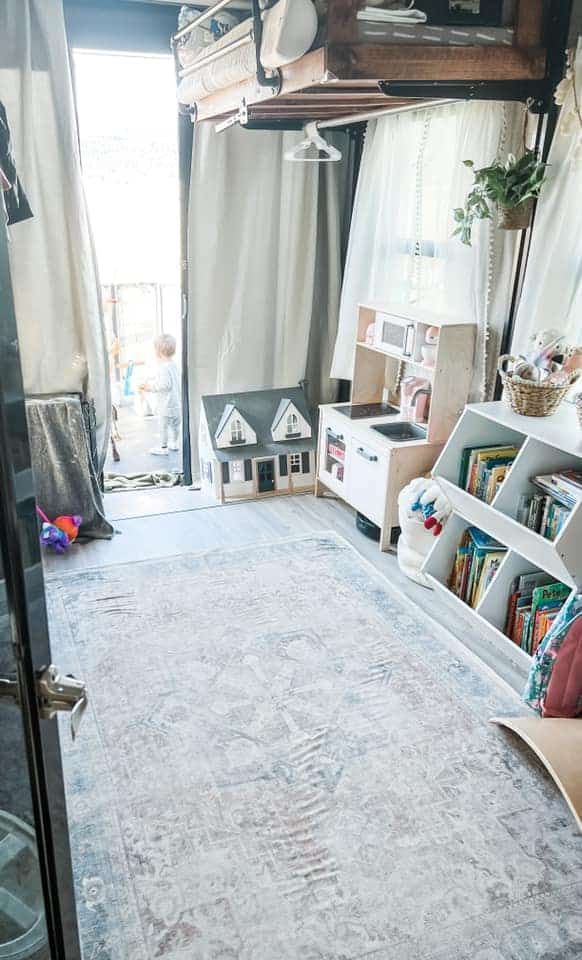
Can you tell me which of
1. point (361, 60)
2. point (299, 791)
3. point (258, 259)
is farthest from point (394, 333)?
point (299, 791)

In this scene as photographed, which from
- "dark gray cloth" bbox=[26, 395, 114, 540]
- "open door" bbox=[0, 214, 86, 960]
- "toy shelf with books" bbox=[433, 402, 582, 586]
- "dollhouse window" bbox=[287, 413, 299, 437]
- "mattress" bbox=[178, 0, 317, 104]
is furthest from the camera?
"dollhouse window" bbox=[287, 413, 299, 437]

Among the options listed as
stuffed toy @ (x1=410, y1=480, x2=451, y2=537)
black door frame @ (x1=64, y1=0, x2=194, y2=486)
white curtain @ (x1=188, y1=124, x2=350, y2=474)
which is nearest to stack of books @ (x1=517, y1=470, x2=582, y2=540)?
stuffed toy @ (x1=410, y1=480, x2=451, y2=537)

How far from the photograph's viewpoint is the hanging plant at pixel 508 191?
270 centimetres

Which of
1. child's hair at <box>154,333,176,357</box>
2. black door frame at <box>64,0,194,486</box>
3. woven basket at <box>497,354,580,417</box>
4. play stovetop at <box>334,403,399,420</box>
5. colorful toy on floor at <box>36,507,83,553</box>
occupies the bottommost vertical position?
colorful toy on floor at <box>36,507,83,553</box>

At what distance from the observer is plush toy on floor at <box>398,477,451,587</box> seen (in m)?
3.09

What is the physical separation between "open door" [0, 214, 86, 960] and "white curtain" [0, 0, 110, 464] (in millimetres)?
2919

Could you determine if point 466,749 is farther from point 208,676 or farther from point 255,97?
point 255,97

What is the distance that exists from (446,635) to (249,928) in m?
1.42

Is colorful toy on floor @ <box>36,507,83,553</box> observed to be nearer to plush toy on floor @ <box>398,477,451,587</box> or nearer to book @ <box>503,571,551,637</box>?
plush toy on floor @ <box>398,477,451,587</box>

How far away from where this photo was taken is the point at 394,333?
11.6 feet

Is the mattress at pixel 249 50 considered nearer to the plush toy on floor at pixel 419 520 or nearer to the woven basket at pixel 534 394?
the woven basket at pixel 534 394

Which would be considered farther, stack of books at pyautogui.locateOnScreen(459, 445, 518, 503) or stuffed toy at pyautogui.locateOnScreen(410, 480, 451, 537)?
stuffed toy at pyautogui.locateOnScreen(410, 480, 451, 537)

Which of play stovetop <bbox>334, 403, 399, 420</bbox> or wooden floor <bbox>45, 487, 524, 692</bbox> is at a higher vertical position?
play stovetop <bbox>334, 403, 399, 420</bbox>

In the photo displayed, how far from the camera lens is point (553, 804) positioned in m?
2.06
